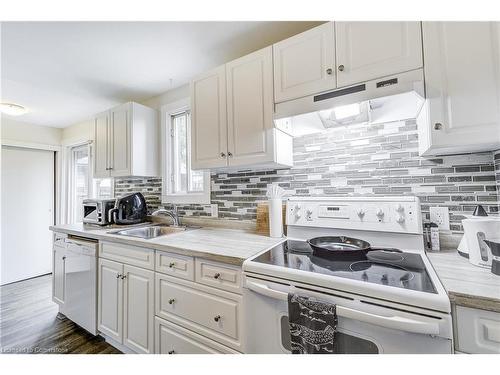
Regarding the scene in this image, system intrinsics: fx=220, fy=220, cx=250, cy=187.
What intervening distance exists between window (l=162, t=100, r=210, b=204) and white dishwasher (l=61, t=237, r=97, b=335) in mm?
845

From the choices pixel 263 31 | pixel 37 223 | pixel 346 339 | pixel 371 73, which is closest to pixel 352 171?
pixel 371 73

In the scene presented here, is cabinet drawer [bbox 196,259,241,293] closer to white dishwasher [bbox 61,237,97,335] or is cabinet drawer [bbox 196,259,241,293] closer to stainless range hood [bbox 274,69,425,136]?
stainless range hood [bbox 274,69,425,136]

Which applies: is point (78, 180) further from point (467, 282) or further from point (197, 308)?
point (467, 282)

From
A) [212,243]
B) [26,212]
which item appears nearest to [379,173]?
[212,243]

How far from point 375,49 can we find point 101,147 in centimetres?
284

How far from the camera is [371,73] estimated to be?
1.12 meters

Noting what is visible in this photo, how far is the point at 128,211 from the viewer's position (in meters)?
2.30

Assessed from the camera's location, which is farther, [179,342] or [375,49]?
[179,342]

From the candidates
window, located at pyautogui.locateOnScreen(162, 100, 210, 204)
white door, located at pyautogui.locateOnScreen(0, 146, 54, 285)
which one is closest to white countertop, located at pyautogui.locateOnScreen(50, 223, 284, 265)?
window, located at pyautogui.locateOnScreen(162, 100, 210, 204)

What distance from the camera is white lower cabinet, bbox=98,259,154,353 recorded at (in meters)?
1.47

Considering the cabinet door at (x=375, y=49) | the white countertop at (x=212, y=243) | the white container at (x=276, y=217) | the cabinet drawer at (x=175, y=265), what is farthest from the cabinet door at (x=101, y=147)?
the cabinet door at (x=375, y=49)

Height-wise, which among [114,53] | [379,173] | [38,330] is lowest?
[38,330]
